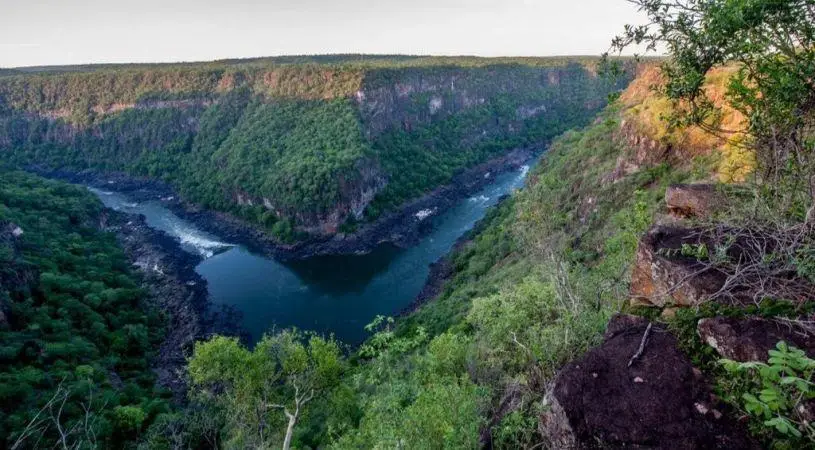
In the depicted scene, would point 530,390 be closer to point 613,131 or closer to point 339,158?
point 613,131

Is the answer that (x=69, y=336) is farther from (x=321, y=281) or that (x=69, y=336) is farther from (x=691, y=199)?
(x=691, y=199)

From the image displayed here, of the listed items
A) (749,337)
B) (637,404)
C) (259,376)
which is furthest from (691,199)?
(259,376)

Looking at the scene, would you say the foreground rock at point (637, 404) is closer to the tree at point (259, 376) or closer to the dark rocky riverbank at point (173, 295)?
the tree at point (259, 376)

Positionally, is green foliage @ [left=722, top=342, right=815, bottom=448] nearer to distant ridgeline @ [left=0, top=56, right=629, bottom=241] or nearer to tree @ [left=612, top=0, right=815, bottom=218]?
tree @ [left=612, top=0, right=815, bottom=218]

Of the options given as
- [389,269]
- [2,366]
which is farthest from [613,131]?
[2,366]

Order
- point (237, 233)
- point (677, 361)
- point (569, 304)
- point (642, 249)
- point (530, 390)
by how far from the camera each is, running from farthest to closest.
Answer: point (237, 233), point (569, 304), point (530, 390), point (642, 249), point (677, 361)

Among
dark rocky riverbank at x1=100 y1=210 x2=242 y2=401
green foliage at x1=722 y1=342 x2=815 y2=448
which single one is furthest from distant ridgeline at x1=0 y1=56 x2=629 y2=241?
green foliage at x1=722 y1=342 x2=815 y2=448
